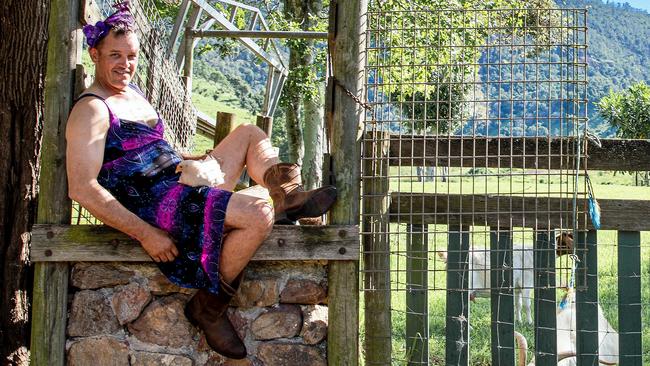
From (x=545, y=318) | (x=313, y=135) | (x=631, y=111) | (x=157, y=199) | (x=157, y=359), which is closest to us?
(x=157, y=199)

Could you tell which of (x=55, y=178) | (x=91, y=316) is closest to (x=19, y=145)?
(x=55, y=178)

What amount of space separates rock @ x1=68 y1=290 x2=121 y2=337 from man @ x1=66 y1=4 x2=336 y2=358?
0.37 meters

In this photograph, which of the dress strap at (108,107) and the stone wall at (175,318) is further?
the stone wall at (175,318)

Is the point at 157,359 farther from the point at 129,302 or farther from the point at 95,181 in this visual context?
the point at 95,181

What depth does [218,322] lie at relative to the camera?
11.9 feet

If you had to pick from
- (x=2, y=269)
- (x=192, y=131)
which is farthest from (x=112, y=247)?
(x=192, y=131)

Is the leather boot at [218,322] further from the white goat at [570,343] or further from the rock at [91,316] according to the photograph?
the white goat at [570,343]

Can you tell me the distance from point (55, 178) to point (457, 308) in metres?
2.14

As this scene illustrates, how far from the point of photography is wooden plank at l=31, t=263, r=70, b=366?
378 cm

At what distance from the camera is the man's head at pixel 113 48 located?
3.66m

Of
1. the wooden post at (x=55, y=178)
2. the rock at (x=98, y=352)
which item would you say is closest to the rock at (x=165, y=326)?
the rock at (x=98, y=352)

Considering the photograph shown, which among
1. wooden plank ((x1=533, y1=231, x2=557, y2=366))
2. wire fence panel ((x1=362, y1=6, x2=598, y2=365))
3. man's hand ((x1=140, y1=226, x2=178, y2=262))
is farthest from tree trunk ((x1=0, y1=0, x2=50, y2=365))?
wooden plank ((x1=533, y1=231, x2=557, y2=366))

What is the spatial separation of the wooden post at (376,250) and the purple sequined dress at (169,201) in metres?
0.79

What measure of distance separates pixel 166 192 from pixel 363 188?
100 centimetres
